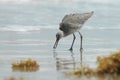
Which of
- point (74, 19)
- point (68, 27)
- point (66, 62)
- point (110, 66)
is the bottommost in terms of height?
point (66, 62)

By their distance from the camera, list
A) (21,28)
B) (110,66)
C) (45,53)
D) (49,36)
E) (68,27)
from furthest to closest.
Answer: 1. (21,28)
2. (49,36)
3. (68,27)
4. (45,53)
5. (110,66)

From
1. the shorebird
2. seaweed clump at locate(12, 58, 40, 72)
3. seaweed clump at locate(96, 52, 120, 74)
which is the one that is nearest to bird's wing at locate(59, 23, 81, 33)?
the shorebird

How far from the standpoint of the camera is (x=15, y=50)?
12719mm

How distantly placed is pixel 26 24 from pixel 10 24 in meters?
0.47

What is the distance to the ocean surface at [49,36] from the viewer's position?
1029cm

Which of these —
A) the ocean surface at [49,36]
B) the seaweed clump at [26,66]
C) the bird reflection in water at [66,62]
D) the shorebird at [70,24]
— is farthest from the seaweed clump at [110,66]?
the shorebird at [70,24]

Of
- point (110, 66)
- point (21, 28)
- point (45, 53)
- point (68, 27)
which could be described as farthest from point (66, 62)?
point (21, 28)

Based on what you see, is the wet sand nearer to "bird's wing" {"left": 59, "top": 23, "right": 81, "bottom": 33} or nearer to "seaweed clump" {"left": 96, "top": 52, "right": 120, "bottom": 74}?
"bird's wing" {"left": 59, "top": 23, "right": 81, "bottom": 33}

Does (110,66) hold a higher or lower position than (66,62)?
higher

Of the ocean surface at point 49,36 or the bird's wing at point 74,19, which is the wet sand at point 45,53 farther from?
the bird's wing at point 74,19

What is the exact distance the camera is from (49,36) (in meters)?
15.5

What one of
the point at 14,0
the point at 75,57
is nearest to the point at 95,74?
the point at 75,57

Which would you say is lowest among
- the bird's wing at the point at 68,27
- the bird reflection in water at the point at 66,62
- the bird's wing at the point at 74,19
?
the bird reflection in water at the point at 66,62

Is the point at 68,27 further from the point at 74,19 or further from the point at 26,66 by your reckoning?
the point at 26,66
